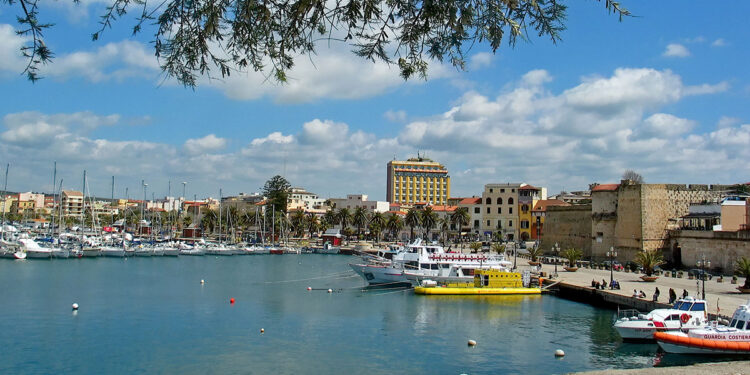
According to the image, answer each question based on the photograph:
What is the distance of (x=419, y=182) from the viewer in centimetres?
14600

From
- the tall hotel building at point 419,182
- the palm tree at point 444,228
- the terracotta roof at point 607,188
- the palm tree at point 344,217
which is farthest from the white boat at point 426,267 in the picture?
the tall hotel building at point 419,182

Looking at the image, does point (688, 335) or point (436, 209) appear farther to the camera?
point (436, 209)

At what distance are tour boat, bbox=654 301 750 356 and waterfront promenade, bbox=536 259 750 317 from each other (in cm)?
268

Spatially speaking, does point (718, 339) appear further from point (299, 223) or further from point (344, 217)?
point (299, 223)

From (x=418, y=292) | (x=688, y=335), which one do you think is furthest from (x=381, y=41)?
(x=418, y=292)

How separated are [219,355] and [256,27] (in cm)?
1728

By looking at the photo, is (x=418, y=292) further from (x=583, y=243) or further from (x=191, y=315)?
(x=583, y=243)

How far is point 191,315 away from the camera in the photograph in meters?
32.4

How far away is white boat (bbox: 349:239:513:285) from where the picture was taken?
1800 inches

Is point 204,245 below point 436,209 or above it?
below

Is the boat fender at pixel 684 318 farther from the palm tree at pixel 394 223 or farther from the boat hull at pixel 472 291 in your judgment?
the palm tree at pixel 394 223

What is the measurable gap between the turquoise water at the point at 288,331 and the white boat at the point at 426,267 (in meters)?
2.48

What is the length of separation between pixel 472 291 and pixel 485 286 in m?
1.68

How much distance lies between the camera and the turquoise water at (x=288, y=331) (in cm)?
A: 2203
